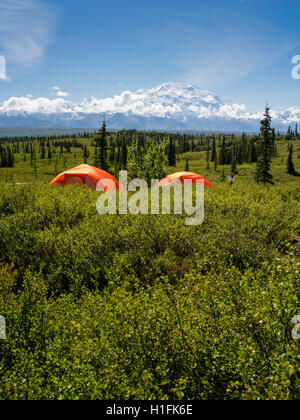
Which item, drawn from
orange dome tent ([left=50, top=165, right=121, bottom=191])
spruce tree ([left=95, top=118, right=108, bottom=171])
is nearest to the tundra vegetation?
orange dome tent ([left=50, top=165, right=121, bottom=191])

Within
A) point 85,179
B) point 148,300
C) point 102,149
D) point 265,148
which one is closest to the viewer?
point 148,300

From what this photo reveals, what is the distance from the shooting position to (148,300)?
232 inches

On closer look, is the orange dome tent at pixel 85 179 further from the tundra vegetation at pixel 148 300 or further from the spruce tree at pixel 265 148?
the spruce tree at pixel 265 148

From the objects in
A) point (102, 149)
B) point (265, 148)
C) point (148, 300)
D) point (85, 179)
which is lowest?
point (148, 300)

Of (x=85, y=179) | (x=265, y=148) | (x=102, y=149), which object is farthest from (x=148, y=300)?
(x=265, y=148)

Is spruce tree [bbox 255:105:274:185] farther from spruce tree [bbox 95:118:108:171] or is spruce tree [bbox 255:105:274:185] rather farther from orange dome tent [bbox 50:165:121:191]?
orange dome tent [bbox 50:165:121:191]

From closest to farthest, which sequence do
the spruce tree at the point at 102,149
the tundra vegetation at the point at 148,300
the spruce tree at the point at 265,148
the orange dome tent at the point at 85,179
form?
the tundra vegetation at the point at 148,300
the orange dome tent at the point at 85,179
the spruce tree at the point at 102,149
the spruce tree at the point at 265,148

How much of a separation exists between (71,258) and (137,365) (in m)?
6.25

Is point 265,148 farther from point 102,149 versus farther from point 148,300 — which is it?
point 148,300

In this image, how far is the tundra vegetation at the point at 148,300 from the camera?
4121mm

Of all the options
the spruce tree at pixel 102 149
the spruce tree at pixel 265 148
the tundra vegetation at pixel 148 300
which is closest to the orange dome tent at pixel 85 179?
the tundra vegetation at pixel 148 300

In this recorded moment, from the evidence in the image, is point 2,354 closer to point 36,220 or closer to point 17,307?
point 17,307
